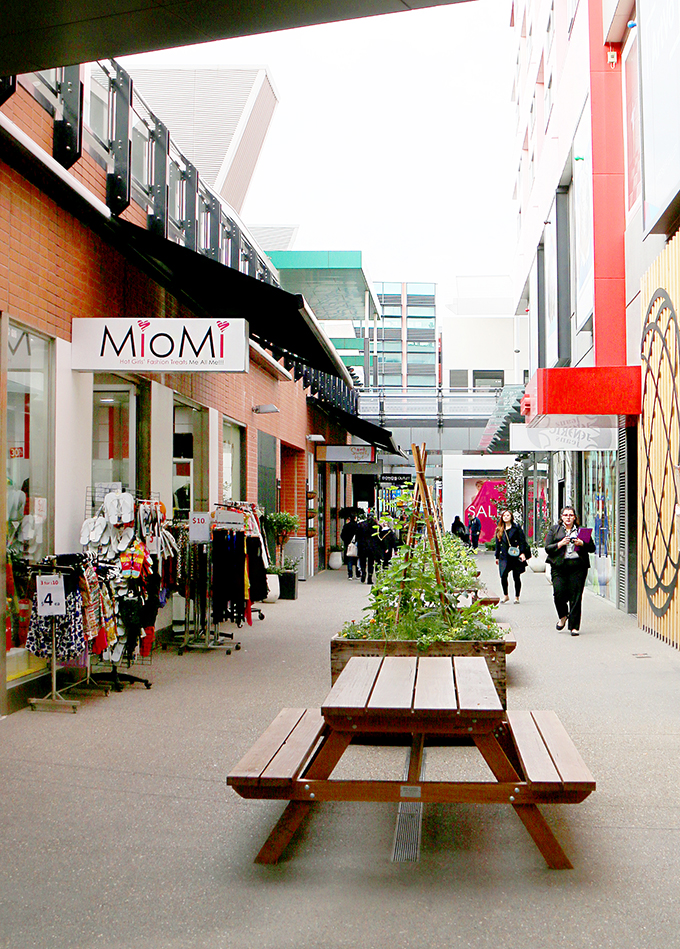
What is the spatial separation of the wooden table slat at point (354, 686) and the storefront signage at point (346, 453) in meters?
18.7

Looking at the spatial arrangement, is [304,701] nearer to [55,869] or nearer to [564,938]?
[55,869]

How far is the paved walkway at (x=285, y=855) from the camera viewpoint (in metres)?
3.37

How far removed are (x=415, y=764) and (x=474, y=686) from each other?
0.45m

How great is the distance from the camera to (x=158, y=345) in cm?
A: 825

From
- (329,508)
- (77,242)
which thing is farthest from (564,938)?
(329,508)

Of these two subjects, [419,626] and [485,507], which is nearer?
[419,626]

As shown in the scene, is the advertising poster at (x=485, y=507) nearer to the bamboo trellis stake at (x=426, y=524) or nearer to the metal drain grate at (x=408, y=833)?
the bamboo trellis stake at (x=426, y=524)

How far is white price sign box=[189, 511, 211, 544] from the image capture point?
10094 mm

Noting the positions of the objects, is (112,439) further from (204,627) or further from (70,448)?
(204,627)

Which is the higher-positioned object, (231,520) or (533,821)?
(231,520)

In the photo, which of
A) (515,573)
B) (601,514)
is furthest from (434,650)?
(601,514)

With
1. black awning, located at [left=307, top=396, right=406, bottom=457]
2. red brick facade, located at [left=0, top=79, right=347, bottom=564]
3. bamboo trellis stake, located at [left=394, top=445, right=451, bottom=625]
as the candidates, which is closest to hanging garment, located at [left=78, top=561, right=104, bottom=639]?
red brick facade, located at [left=0, top=79, right=347, bottom=564]

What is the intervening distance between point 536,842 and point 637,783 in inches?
60.1

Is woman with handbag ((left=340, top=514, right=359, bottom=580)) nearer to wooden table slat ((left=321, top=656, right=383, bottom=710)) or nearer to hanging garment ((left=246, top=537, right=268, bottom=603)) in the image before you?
hanging garment ((left=246, top=537, right=268, bottom=603))
